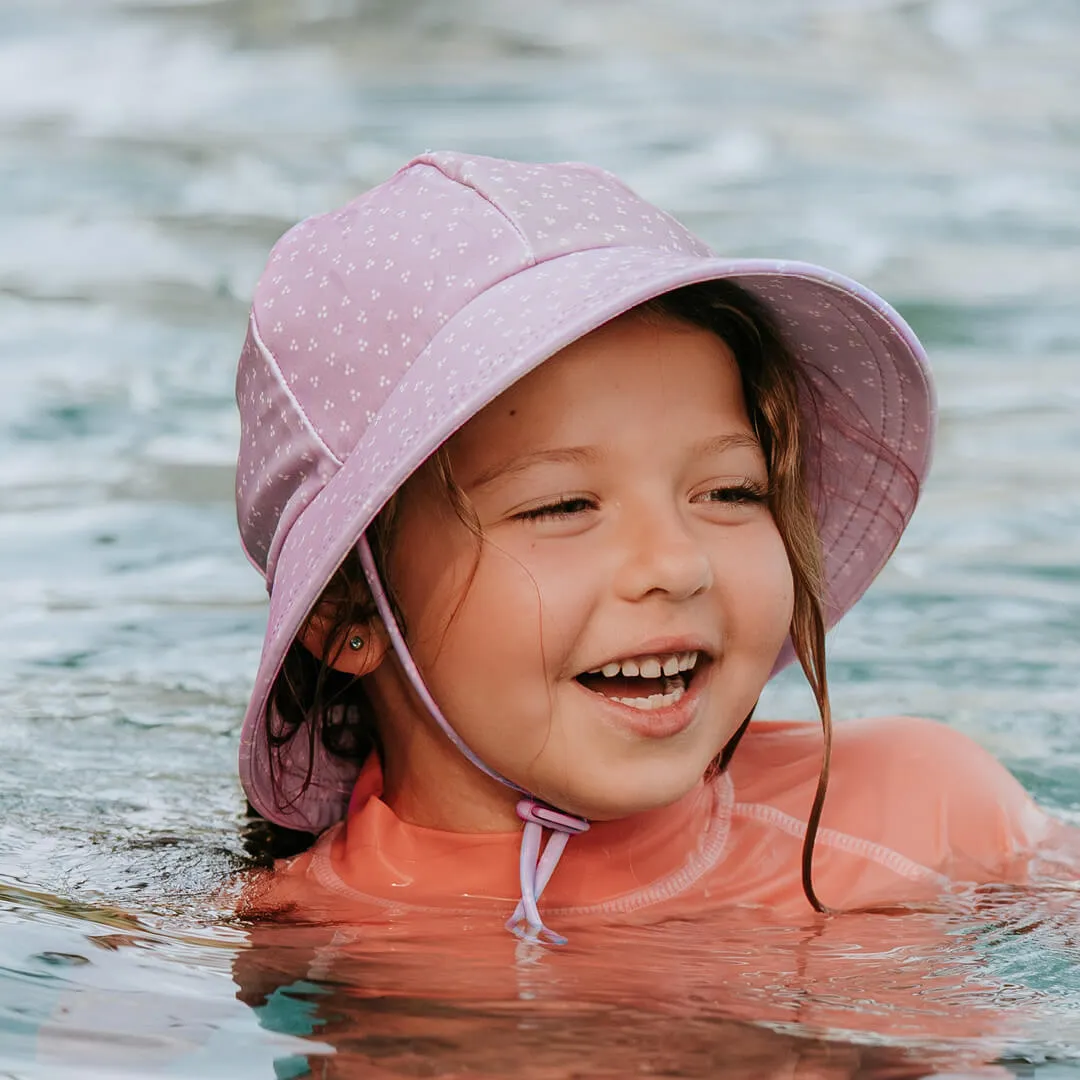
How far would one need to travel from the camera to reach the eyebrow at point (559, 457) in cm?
249

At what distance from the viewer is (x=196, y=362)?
688cm

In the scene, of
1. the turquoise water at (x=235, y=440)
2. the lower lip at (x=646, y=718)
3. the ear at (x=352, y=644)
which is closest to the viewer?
the turquoise water at (x=235, y=440)

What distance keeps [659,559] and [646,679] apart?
0.21m

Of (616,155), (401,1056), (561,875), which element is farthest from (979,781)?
(616,155)

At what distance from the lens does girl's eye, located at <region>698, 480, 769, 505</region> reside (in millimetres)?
2605

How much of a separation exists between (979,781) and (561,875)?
2.19 ft

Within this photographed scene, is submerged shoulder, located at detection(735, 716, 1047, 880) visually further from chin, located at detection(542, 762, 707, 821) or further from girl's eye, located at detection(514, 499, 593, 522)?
girl's eye, located at detection(514, 499, 593, 522)

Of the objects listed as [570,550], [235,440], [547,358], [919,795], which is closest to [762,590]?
[570,550]

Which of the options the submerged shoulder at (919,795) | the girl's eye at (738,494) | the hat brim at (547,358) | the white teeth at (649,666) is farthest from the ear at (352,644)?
the submerged shoulder at (919,795)

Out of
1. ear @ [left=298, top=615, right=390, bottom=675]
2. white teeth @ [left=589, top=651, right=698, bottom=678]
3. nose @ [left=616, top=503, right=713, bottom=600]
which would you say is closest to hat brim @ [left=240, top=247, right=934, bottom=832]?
ear @ [left=298, top=615, right=390, bottom=675]

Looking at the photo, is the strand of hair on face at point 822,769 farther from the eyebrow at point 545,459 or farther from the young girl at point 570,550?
the eyebrow at point 545,459

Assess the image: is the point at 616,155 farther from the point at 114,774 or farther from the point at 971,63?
the point at 114,774

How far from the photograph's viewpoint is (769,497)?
2.73 m

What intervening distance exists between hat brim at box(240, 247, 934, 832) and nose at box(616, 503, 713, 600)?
0.24 meters
